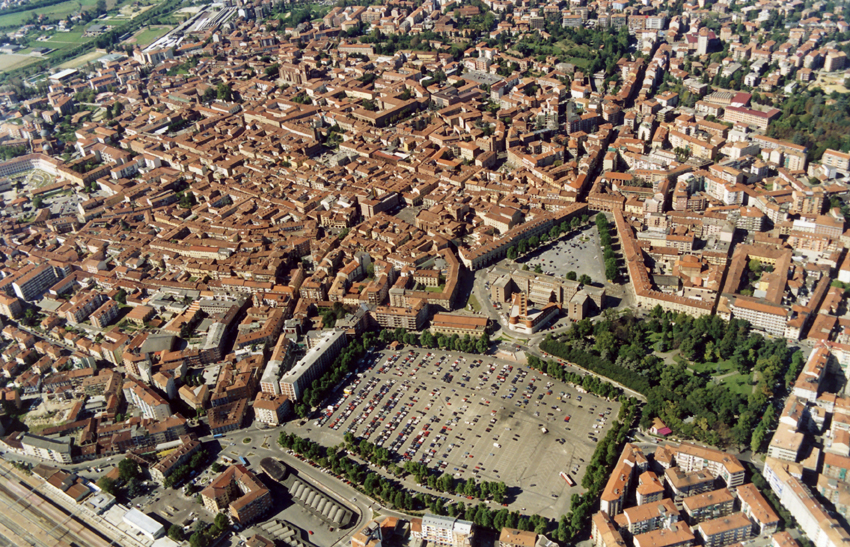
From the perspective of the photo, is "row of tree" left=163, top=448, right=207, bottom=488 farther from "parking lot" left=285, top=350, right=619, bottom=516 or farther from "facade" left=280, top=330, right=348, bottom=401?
"facade" left=280, top=330, right=348, bottom=401

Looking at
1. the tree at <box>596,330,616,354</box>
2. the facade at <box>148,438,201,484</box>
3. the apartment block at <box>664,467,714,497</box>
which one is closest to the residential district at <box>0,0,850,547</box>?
the facade at <box>148,438,201,484</box>

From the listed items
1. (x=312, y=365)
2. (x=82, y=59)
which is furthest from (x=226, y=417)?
(x=82, y=59)

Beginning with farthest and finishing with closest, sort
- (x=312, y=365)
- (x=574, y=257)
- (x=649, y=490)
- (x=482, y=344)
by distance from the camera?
(x=574, y=257), (x=482, y=344), (x=312, y=365), (x=649, y=490)

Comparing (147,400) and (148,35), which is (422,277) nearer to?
(147,400)

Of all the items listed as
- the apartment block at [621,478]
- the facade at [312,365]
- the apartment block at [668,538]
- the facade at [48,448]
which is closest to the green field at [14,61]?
the facade at [48,448]

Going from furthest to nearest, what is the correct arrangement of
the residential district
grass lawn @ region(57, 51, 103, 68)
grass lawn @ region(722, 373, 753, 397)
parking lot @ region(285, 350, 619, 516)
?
grass lawn @ region(57, 51, 103, 68)
grass lawn @ region(722, 373, 753, 397)
parking lot @ region(285, 350, 619, 516)
the residential district

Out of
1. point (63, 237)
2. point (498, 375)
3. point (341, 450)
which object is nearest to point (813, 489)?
point (498, 375)

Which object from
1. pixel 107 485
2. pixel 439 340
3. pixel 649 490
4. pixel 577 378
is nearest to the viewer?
pixel 649 490
